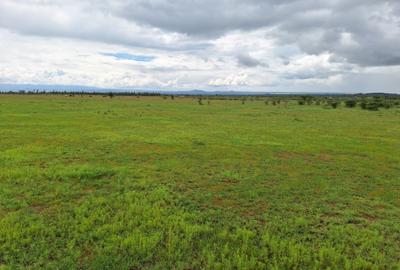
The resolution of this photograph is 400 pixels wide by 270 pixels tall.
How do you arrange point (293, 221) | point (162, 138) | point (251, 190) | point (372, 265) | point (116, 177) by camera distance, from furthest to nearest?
1. point (162, 138)
2. point (116, 177)
3. point (251, 190)
4. point (293, 221)
5. point (372, 265)

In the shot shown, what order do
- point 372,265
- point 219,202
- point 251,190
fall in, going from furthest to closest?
point 251,190 → point 219,202 → point 372,265

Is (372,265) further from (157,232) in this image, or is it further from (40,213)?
(40,213)

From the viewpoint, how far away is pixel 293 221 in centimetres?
613

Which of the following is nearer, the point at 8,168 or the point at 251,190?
the point at 251,190

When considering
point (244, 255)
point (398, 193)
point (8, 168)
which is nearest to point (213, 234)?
point (244, 255)

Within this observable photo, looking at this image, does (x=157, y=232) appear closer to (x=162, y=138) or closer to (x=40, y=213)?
(x=40, y=213)

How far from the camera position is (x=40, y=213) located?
6.18 m

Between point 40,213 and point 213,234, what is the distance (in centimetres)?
392

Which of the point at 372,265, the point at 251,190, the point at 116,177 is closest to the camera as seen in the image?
the point at 372,265

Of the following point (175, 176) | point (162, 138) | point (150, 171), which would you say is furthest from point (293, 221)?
point (162, 138)

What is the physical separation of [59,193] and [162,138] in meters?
9.37

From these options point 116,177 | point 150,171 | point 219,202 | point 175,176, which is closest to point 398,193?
point 219,202

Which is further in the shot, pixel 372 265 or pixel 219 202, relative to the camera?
pixel 219 202

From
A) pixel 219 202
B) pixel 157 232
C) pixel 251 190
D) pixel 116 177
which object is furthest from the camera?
pixel 116 177
